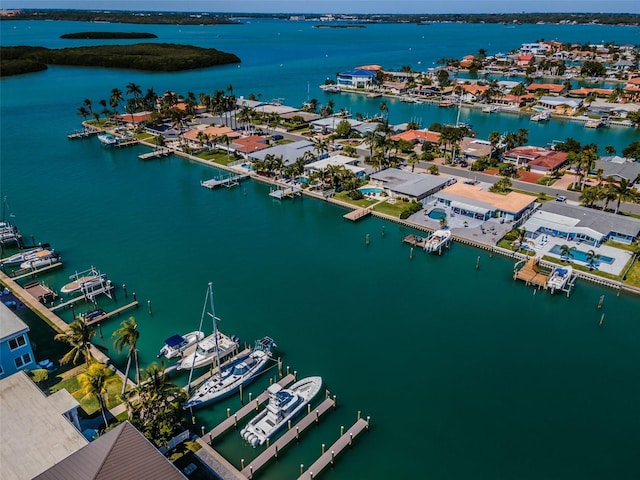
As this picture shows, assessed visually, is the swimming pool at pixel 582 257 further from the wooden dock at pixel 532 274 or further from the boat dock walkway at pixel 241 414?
the boat dock walkway at pixel 241 414

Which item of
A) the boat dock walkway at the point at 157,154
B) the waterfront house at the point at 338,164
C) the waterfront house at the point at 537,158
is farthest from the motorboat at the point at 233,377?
the boat dock walkway at the point at 157,154

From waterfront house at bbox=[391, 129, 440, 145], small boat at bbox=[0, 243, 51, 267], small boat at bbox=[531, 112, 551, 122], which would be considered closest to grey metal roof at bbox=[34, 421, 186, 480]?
small boat at bbox=[0, 243, 51, 267]

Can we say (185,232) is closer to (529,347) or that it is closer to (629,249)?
(529,347)

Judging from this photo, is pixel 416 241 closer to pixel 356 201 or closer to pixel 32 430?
pixel 356 201

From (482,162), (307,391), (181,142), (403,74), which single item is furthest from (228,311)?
(403,74)

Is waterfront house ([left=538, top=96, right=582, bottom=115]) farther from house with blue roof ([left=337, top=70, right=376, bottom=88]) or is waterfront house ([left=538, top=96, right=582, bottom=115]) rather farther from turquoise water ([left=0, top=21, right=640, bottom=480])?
turquoise water ([left=0, top=21, right=640, bottom=480])

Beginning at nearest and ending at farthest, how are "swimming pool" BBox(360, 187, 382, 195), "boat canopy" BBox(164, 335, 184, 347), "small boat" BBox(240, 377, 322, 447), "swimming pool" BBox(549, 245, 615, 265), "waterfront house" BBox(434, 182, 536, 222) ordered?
"small boat" BBox(240, 377, 322, 447), "boat canopy" BBox(164, 335, 184, 347), "swimming pool" BBox(549, 245, 615, 265), "waterfront house" BBox(434, 182, 536, 222), "swimming pool" BBox(360, 187, 382, 195)

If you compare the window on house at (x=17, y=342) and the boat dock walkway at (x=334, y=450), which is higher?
the window on house at (x=17, y=342)

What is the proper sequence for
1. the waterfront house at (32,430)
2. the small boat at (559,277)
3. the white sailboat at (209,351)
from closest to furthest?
1. the waterfront house at (32,430)
2. the white sailboat at (209,351)
3. the small boat at (559,277)
